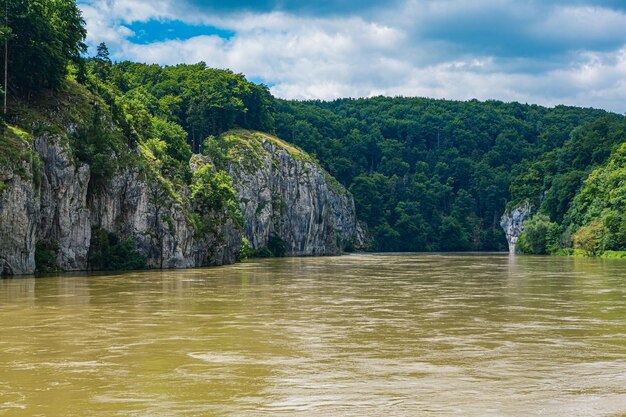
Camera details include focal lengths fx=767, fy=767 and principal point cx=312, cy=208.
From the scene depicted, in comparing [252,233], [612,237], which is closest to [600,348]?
[612,237]

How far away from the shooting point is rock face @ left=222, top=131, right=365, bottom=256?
152125 mm

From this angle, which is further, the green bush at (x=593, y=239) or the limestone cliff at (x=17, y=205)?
the green bush at (x=593, y=239)

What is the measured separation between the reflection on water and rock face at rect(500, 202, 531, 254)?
150 m

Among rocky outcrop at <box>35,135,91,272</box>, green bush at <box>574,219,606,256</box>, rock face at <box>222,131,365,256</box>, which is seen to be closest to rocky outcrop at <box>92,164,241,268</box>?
rocky outcrop at <box>35,135,91,272</box>

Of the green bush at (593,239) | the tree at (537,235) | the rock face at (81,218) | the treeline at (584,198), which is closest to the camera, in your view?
the rock face at (81,218)

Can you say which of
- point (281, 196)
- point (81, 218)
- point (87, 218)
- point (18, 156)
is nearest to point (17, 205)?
point (18, 156)

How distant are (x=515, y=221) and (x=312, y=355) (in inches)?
6986

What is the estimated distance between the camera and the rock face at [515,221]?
189875mm

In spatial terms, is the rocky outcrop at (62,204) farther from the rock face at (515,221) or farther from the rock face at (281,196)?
the rock face at (515,221)

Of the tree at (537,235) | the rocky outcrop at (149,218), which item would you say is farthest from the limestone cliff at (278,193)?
the rocky outcrop at (149,218)

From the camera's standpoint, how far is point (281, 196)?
534 feet

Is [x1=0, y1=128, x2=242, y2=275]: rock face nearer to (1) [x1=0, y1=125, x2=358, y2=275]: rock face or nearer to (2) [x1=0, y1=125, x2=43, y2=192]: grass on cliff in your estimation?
(1) [x1=0, y1=125, x2=358, y2=275]: rock face

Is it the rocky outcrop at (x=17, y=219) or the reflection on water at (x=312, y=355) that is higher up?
the rocky outcrop at (x=17, y=219)

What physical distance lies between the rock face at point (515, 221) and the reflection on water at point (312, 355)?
14982 centimetres
